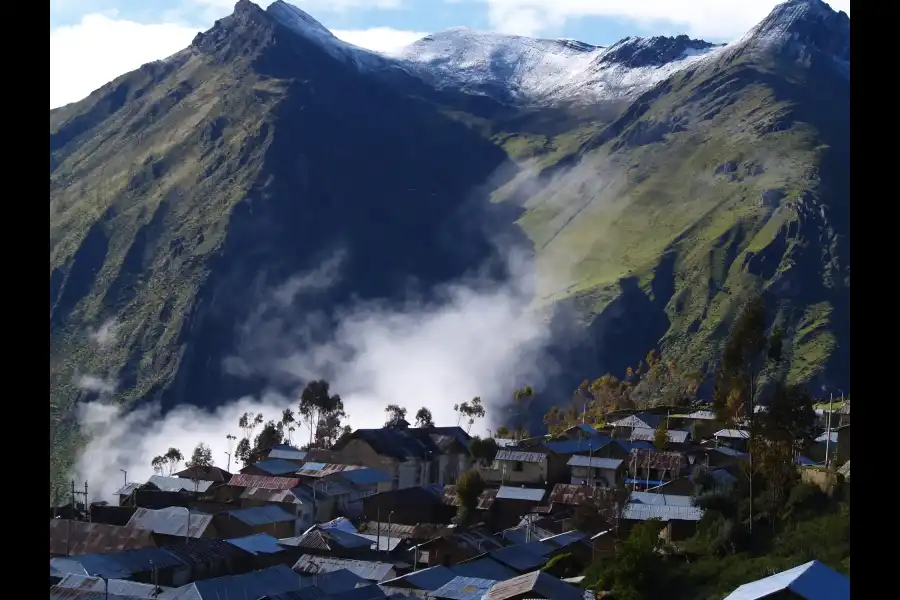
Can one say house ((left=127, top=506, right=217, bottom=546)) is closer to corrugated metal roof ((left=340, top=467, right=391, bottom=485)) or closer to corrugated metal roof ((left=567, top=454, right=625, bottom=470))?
corrugated metal roof ((left=340, top=467, right=391, bottom=485))

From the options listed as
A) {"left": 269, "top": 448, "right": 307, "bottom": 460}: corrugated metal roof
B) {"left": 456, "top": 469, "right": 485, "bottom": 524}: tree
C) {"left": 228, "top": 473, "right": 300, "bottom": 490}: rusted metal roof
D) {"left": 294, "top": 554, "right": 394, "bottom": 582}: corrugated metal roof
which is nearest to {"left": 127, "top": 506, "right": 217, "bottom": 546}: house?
{"left": 228, "top": 473, "right": 300, "bottom": 490}: rusted metal roof

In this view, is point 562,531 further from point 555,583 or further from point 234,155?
point 234,155

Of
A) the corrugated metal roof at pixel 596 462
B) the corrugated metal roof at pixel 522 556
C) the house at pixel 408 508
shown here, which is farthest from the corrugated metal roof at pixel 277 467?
the corrugated metal roof at pixel 522 556

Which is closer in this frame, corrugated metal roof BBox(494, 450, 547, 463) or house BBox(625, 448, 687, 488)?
house BBox(625, 448, 687, 488)

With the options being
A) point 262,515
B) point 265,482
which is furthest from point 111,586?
point 265,482

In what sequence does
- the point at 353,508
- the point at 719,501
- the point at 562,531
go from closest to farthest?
1. the point at 719,501
2. the point at 562,531
3. the point at 353,508
